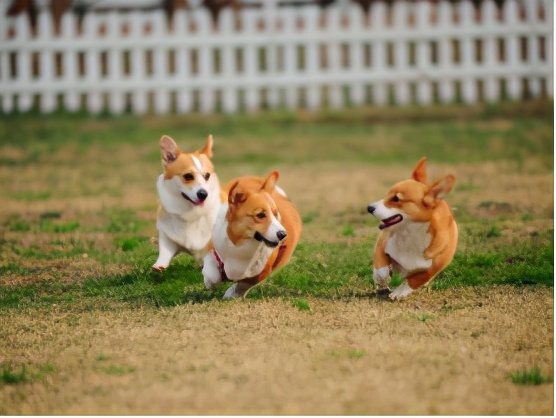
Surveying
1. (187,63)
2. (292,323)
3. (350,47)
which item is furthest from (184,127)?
(292,323)

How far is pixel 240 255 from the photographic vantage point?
6.13 metres

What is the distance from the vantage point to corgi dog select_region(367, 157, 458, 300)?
6.25 meters

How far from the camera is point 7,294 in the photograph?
23.0ft

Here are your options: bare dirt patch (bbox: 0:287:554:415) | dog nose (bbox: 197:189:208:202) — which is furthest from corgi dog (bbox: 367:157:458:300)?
dog nose (bbox: 197:189:208:202)

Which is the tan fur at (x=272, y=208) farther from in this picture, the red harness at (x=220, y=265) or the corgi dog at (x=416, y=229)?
the corgi dog at (x=416, y=229)

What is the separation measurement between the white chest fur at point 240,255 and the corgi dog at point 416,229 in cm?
63

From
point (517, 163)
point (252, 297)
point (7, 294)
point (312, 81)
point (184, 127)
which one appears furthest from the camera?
point (312, 81)

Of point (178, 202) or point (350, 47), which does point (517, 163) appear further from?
point (178, 202)

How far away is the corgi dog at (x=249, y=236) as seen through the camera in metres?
5.98

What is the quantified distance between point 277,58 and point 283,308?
10884 millimetres

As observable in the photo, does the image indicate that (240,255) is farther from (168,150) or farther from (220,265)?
(168,150)

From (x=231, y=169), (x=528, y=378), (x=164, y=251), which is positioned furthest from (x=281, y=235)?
(x=231, y=169)

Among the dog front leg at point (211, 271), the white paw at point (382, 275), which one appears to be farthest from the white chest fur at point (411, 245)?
the dog front leg at point (211, 271)

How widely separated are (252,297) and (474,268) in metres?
1.53
